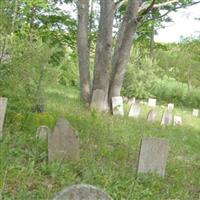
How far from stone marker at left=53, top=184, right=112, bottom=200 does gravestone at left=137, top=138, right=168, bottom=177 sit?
3.11 meters

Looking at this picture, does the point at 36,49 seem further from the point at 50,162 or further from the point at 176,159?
the point at 176,159

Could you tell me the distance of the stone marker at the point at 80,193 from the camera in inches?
127

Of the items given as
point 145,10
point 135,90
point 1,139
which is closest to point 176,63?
point 135,90

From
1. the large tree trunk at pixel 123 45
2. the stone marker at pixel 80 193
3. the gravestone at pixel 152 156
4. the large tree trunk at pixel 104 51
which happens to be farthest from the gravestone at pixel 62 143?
the large tree trunk at pixel 123 45

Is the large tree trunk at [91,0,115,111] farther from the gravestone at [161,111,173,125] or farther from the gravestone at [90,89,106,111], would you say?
the gravestone at [161,111,173,125]

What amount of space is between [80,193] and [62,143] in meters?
3.00

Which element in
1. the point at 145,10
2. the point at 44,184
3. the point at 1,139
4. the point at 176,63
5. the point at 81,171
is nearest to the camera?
the point at 44,184

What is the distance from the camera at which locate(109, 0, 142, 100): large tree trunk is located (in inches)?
504

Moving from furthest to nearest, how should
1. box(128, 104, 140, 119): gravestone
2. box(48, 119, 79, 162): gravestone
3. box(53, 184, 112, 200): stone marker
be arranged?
1. box(128, 104, 140, 119): gravestone
2. box(48, 119, 79, 162): gravestone
3. box(53, 184, 112, 200): stone marker

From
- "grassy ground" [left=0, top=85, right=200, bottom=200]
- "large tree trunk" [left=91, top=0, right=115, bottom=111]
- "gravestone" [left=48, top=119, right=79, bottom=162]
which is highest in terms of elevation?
"large tree trunk" [left=91, top=0, right=115, bottom=111]

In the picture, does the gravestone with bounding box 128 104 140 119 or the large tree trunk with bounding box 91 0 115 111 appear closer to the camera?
the large tree trunk with bounding box 91 0 115 111

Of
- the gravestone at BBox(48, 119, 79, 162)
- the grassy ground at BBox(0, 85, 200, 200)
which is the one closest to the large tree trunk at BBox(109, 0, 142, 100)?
the grassy ground at BBox(0, 85, 200, 200)

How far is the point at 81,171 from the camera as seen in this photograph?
19.3 feet

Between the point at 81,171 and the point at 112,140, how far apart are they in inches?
98.9
